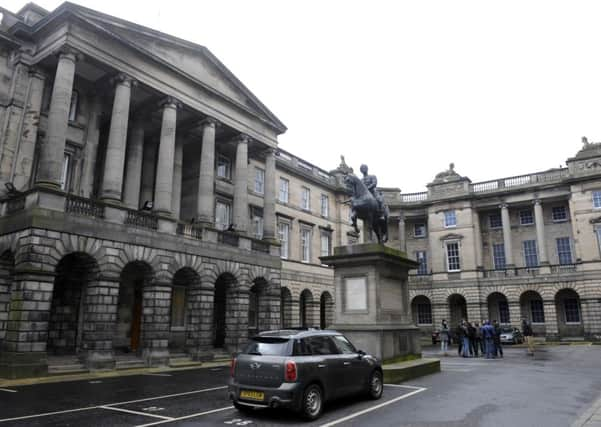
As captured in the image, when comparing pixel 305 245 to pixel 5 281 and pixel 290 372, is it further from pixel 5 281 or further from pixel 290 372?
pixel 290 372

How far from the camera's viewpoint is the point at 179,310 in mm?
26469

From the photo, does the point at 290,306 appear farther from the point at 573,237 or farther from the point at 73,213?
the point at 573,237

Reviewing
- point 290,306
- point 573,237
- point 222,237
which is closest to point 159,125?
point 222,237

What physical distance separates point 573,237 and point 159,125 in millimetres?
38691

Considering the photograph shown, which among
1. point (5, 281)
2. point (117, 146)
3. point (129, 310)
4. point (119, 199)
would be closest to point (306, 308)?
point (129, 310)

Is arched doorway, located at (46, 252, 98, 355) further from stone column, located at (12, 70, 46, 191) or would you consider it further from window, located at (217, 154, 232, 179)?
window, located at (217, 154, 232, 179)

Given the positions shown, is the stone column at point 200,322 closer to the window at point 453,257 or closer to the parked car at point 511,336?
the parked car at point 511,336

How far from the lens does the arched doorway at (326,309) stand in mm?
40125

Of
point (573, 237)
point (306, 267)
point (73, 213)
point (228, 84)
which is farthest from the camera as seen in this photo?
point (573, 237)

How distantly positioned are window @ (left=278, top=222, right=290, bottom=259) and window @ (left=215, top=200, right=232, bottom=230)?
5.70 meters

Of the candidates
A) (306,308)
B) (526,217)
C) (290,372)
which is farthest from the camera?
(526,217)

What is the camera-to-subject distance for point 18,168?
20.3 metres

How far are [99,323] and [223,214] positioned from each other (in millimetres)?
13288

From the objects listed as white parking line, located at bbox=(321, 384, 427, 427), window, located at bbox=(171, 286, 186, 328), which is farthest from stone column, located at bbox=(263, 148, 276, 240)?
white parking line, located at bbox=(321, 384, 427, 427)
